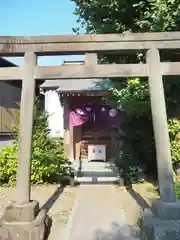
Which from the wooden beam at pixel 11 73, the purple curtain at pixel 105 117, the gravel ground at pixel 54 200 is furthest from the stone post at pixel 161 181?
the purple curtain at pixel 105 117

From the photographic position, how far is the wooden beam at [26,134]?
4426mm

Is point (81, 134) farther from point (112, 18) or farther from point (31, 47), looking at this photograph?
point (31, 47)

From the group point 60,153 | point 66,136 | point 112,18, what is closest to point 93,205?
point 60,153

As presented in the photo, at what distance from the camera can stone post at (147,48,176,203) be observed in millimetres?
4227

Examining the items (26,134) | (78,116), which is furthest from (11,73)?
(78,116)

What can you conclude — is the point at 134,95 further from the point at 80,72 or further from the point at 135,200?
the point at 135,200

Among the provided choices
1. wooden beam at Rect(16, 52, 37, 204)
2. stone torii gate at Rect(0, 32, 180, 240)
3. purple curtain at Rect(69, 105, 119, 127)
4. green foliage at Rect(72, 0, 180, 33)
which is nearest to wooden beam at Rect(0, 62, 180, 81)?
stone torii gate at Rect(0, 32, 180, 240)

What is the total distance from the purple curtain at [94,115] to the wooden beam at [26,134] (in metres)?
8.31

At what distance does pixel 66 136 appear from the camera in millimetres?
13250

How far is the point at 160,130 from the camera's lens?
4.34 m

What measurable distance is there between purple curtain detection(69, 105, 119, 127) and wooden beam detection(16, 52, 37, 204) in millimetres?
8306

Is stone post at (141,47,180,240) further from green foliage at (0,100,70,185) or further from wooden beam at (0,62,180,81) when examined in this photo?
green foliage at (0,100,70,185)

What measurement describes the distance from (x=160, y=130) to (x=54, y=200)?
140 inches

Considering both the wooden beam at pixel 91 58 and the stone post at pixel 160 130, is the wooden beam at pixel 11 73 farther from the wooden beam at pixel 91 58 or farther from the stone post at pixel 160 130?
the stone post at pixel 160 130
